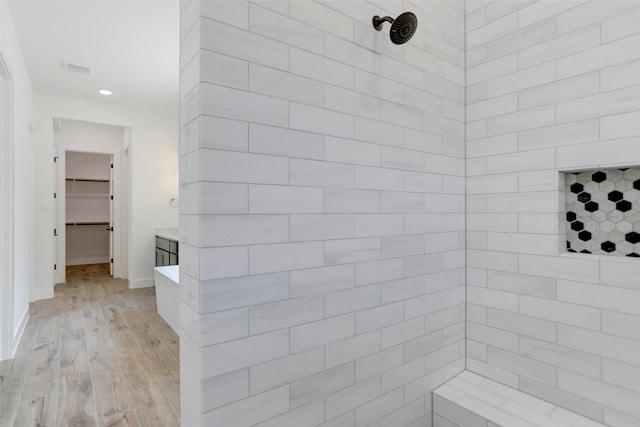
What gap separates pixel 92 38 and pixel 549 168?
400 centimetres

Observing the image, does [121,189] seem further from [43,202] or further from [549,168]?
[549,168]

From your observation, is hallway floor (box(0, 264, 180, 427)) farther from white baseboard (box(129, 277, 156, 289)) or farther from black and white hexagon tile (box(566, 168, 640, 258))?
black and white hexagon tile (box(566, 168, 640, 258))

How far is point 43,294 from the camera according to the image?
4.70 meters

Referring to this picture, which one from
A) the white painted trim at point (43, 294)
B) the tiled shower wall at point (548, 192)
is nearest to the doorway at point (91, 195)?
the white painted trim at point (43, 294)

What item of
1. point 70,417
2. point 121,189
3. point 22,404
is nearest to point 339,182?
point 70,417

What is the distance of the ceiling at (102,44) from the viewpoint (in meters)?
2.69

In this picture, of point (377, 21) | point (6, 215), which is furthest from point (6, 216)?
point (377, 21)

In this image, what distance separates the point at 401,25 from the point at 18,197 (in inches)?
160

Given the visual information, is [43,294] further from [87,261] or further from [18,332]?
[87,261]

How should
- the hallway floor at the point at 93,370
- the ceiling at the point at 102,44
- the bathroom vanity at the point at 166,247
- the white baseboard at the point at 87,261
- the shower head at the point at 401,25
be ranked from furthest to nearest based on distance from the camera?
the white baseboard at the point at 87,261 < the bathroom vanity at the point at 166,247 < the ceiling at the point at 102,44 < the hallway floor at the point at 93,370 < the shower head at the point at 401,25

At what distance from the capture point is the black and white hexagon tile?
1.50 meters

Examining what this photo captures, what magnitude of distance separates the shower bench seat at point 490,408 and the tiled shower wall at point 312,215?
11 centimetres

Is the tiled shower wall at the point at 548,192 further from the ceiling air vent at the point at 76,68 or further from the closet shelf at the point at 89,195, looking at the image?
the closet shelf at the point at 89,195

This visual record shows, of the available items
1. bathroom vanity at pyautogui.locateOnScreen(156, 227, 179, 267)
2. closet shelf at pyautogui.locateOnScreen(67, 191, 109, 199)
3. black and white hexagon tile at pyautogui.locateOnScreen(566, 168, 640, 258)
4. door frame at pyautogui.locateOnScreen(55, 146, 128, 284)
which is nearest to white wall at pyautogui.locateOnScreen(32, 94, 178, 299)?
bathroom vanity at pyautogui.locateOnScreen(156, 227, 179, 267)
